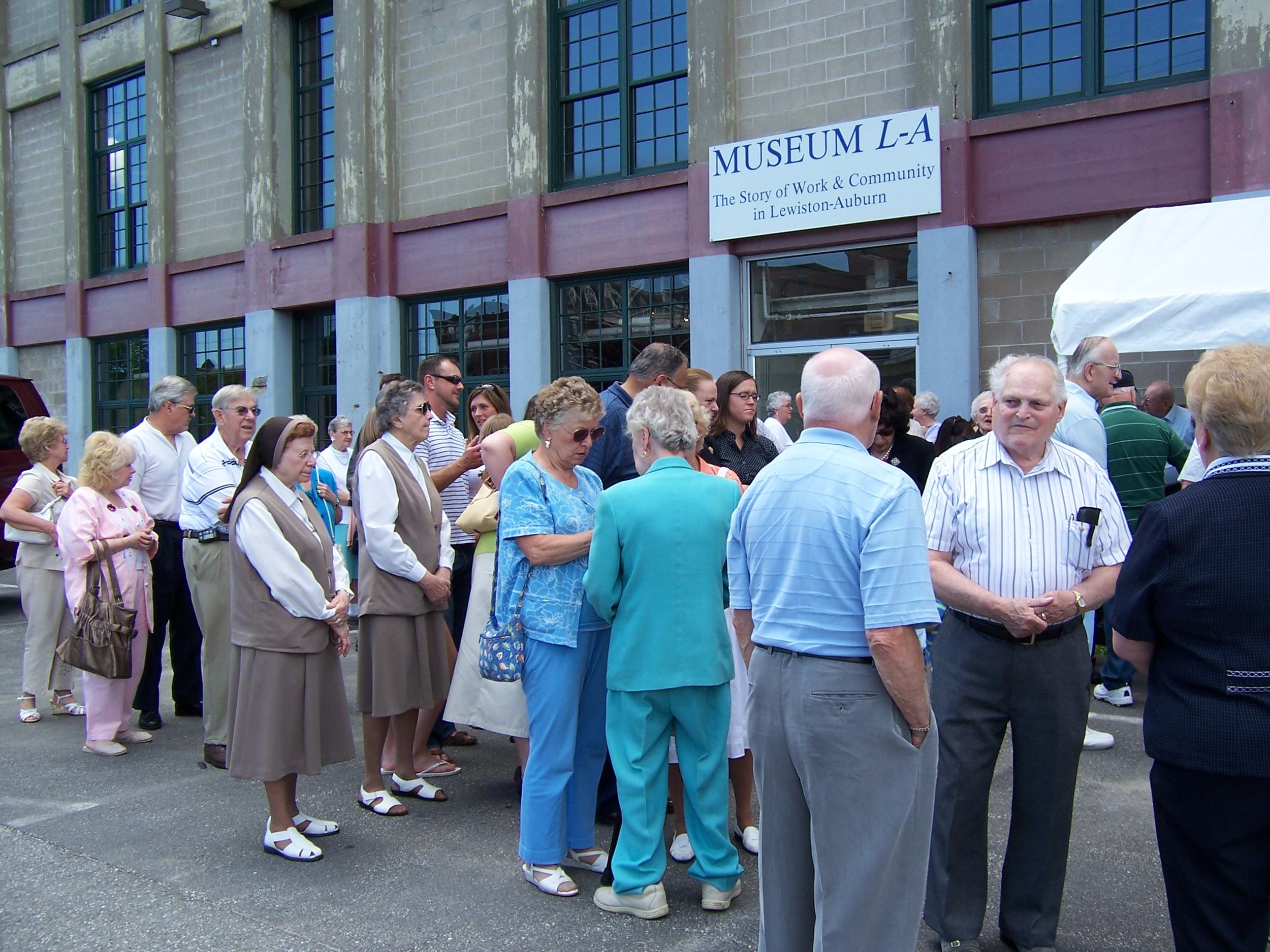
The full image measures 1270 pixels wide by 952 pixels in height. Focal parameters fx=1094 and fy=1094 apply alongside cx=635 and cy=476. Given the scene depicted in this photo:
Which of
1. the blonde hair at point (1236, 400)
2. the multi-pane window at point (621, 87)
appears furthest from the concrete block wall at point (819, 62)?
the blonde hair at point (1236, 400)

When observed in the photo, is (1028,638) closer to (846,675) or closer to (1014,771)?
(1014,771)

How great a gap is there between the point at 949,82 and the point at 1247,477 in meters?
8.72

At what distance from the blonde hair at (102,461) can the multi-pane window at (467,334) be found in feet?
25.8

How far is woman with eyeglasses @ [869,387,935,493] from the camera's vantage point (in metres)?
6.80

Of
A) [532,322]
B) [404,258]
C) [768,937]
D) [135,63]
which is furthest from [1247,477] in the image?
[135,63]

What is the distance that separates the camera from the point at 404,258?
15.3m


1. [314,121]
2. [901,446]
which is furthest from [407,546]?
[314,121]

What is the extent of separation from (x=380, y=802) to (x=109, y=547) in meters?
2.56

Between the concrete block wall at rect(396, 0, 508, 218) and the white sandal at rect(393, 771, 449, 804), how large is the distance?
1006cm

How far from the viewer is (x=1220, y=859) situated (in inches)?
108

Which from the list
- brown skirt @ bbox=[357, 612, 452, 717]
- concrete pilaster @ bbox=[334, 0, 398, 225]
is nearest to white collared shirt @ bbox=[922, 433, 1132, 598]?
brown skirt @ bbox=[357, 612, 452, 717]

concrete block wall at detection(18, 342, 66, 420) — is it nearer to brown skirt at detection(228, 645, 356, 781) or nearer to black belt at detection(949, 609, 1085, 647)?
brown skirt at detection(228, 645, 356, 781)

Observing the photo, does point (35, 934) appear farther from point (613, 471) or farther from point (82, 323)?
point (82, 323)

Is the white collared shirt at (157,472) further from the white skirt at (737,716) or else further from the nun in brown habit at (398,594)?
the white skirt at (737,716)
